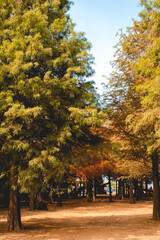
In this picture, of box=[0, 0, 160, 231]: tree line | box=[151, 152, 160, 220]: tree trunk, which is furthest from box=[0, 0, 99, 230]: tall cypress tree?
box=[151, 152, 160, 220]: tree trunk

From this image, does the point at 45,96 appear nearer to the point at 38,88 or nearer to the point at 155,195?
the point at 38,88

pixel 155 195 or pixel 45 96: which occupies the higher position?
pixel 45 96

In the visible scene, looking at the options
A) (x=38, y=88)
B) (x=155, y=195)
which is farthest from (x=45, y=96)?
(x=155, y=195)

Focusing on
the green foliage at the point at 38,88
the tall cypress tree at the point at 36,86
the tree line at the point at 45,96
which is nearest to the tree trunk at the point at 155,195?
the tree line at the point at 45,96

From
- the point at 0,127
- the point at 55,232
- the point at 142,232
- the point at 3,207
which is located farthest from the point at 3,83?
A: the point at 3,207

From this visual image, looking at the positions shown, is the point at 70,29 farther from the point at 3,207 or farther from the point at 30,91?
the point at 3,207

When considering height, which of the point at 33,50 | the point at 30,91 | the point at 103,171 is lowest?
the point at 103,171

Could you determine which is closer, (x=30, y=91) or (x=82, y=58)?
(x=30, y=91)

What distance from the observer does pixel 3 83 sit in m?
9.48

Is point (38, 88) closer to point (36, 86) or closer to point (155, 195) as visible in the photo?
point (36, 86)

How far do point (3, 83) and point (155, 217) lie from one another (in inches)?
437

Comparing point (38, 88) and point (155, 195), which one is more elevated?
point (38, 88)

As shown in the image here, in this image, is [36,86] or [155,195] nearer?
[36,86]

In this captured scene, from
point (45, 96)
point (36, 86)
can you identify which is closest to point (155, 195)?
point (45, 96)
